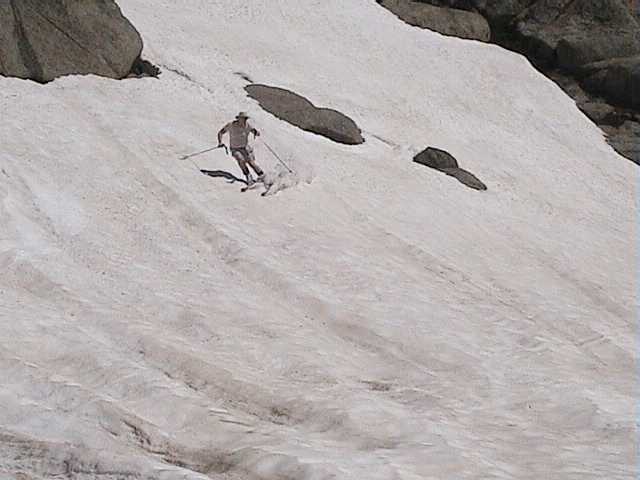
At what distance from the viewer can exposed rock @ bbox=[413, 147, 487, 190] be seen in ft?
77.0

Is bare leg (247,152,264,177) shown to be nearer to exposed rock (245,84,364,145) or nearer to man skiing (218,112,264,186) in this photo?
man skiing (218,112,264,186)

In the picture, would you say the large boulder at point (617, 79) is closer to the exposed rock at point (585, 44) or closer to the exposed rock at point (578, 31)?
the exposed rock at point (585, 44)

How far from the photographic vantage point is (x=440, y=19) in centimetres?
3703

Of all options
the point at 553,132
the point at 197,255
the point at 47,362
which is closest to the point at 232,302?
the point at 197,255

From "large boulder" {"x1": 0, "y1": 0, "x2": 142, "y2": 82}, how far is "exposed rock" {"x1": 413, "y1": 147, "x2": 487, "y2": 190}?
762 centimetres

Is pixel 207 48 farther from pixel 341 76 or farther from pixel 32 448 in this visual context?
pixel 32 448

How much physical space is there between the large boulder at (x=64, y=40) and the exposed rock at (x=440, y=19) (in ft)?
Answer: 49.8

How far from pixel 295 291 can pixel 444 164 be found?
35.5 ft

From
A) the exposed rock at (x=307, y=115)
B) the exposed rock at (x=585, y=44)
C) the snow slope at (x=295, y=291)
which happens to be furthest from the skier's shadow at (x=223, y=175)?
the exposed rock at (x=585, y=44)

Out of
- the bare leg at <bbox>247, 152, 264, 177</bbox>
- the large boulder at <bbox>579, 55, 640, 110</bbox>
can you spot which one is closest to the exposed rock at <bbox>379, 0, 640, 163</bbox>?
the large boulder at <bbox>579, 55, 640, 110</bbox>

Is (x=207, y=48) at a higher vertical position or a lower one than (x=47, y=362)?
lower

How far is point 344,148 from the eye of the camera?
2333 centimetres

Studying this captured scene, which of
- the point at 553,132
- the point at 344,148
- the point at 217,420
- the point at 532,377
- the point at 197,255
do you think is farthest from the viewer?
the point at 553,132

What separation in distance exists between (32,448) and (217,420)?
1.74 m
